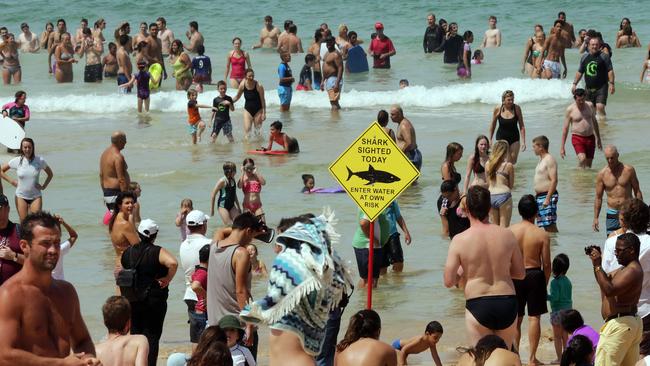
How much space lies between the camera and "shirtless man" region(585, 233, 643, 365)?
802 centimetres

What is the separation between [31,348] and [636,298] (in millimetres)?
4039

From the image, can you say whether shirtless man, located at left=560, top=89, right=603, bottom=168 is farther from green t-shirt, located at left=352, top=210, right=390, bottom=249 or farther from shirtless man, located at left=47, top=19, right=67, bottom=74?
shirtless man, located at left=47, top=19, right=67, bottom=74

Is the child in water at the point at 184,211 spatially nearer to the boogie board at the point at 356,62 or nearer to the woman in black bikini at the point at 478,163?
the woman in black bikini at the point at 478,163

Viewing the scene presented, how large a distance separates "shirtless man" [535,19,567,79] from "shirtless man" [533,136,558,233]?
14472mm

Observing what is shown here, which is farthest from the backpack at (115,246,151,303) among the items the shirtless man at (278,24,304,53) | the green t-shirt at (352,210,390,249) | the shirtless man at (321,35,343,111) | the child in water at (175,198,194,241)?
the shirtless man at (278,24,304,53)

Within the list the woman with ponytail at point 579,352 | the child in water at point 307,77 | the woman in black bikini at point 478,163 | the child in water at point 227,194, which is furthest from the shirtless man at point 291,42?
the woman with ponytail at point 579,352

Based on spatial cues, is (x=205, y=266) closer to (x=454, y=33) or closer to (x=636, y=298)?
(x=636, y=298)

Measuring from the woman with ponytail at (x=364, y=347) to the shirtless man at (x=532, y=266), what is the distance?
8.33 ft

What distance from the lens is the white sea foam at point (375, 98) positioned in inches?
1128

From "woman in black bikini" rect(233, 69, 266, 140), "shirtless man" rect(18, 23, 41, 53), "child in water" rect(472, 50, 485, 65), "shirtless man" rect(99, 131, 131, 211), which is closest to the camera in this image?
"shirtless man" rect(99, 131, 131, 211)

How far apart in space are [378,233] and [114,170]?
396 centimetres

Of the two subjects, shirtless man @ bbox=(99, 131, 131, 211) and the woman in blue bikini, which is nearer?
the woman in blue bikini

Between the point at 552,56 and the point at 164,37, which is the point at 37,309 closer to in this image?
the point at 552,56

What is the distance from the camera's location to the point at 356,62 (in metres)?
33.1
